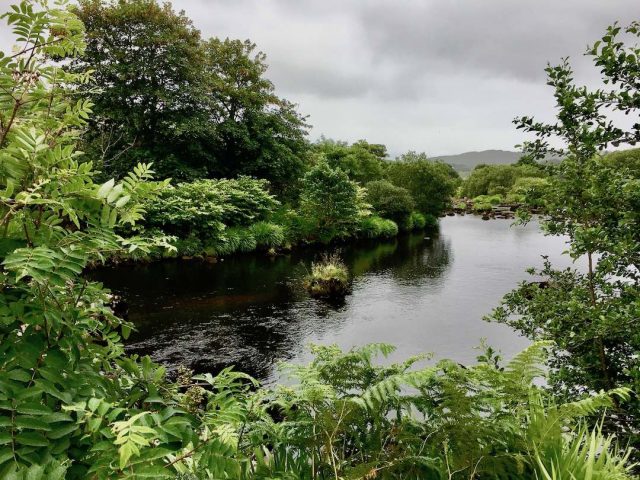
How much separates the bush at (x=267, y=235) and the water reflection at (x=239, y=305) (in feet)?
4.09

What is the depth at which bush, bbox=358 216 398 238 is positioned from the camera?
85.7 feet

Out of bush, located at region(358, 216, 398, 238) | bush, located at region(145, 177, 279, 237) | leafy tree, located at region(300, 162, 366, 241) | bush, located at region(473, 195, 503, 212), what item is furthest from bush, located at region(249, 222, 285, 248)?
bush, located at region(473, 195, 503, 212)

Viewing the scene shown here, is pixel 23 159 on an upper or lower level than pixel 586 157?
lower

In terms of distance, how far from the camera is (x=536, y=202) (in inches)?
152

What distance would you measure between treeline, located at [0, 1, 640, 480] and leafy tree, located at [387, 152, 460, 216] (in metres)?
30.2

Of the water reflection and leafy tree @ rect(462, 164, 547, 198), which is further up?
leafy tree @ rect(462, 164, 547, 198)

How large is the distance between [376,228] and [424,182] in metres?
9.42

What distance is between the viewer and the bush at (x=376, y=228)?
26125mm

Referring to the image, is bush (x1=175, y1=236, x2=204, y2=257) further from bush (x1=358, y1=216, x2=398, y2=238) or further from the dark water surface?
bush (x1=358, y1=216, x2=398, y2=238)

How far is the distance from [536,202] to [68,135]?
387 cm

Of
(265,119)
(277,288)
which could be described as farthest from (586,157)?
(265,119)

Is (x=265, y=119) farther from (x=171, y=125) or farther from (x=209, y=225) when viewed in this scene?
(x=209, y=225)

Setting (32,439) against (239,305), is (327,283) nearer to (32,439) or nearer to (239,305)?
(239,305)

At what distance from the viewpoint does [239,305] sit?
38.3ft
